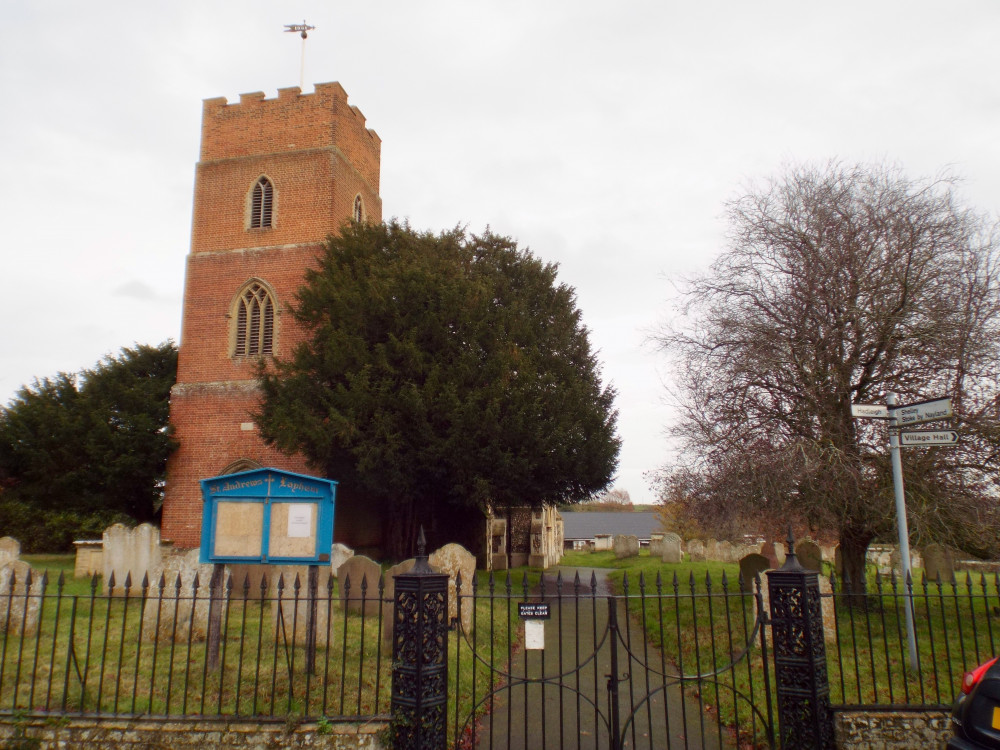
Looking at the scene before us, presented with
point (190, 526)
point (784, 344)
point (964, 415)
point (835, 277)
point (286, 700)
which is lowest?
point (286, 700)

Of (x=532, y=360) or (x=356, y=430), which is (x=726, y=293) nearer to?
(x=532, y=360)

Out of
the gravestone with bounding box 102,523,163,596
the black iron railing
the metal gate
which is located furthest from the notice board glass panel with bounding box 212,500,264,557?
the gravestone with bounding box 102,523,163,596

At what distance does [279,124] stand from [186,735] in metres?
20.9

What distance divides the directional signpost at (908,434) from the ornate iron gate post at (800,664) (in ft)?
6.61

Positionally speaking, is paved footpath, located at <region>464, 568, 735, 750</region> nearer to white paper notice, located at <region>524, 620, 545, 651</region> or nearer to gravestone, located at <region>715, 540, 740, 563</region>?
white paper notice, located at <region>524, 620, 545, 651</region>

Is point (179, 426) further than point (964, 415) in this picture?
Yes

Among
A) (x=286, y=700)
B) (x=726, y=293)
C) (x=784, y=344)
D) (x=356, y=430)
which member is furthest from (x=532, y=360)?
(x=286, y=700)

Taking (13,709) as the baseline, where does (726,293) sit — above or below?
above

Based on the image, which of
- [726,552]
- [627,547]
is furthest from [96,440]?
[726,552]

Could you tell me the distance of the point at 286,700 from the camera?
22.0 feet

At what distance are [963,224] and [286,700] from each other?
11.2 metres

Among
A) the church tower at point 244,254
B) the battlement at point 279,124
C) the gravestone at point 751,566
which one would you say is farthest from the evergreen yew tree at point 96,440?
the gravestone at point 751,566

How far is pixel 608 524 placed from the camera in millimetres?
61875

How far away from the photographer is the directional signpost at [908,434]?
7.49m
